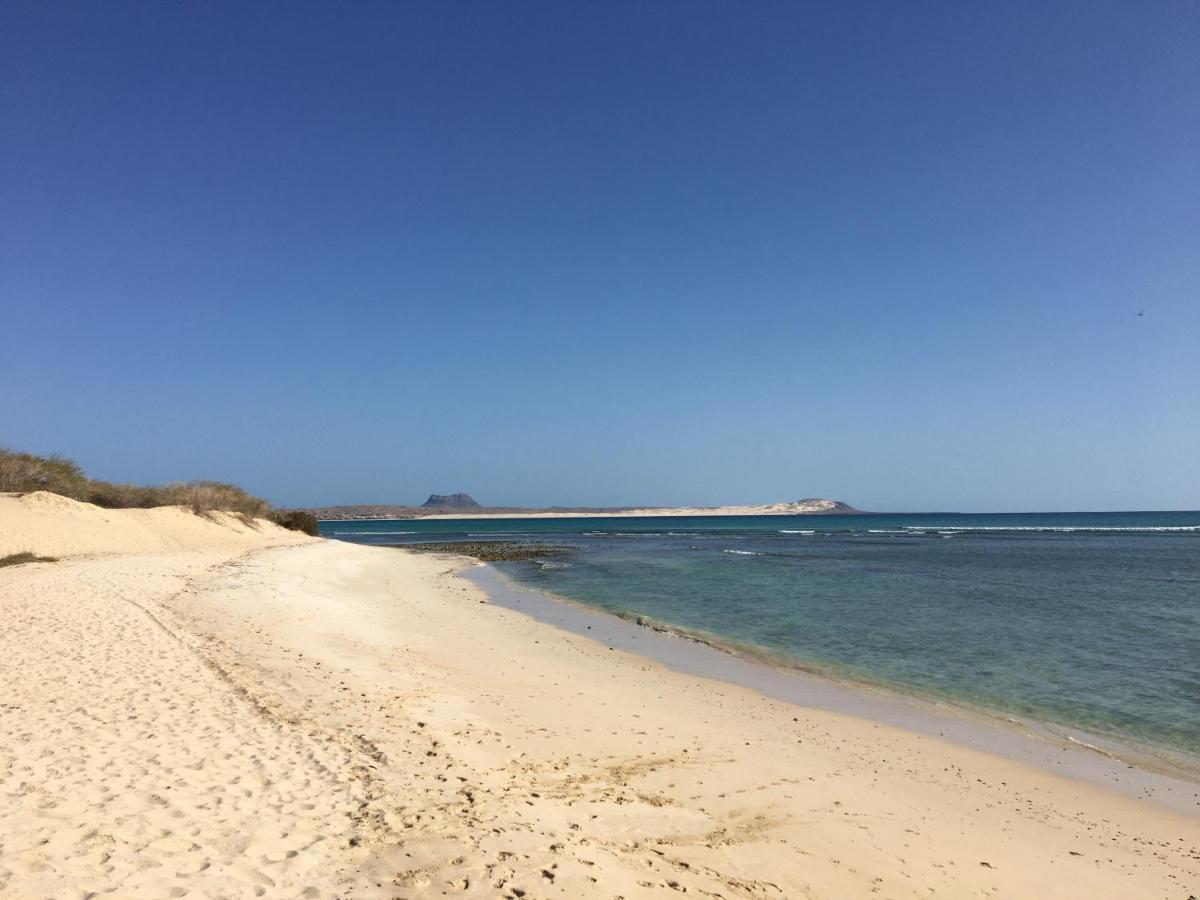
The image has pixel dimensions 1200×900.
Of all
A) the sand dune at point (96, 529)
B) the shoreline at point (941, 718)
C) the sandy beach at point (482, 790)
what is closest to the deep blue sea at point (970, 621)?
the shoreline at point (941, 718)

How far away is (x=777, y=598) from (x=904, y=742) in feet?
48.9

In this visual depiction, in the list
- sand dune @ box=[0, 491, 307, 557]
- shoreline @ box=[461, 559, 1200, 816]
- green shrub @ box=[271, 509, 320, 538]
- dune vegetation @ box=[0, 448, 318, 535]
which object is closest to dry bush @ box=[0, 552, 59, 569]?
sand dune @ box=[0, 491, 307, 557]

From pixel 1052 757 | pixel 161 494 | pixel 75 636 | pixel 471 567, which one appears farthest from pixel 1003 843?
pixel 161 494

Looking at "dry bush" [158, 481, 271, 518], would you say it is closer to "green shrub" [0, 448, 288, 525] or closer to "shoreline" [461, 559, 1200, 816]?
"green shrub" [0, 448, 288, 525]

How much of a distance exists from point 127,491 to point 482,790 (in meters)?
48.8

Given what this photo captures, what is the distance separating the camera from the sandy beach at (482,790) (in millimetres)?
4879

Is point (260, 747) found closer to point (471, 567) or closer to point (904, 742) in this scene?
point (904, 742)

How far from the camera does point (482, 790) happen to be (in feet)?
20.9

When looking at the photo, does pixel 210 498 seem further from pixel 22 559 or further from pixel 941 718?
pixel 941 718

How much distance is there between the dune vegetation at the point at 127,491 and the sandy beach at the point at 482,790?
28.7m

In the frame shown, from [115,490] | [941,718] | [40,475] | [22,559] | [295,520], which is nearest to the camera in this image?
[941,718]

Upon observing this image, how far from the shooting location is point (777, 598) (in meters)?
24.2

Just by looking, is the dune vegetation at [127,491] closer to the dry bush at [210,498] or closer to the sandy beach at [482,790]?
the dry bush at [210,498]

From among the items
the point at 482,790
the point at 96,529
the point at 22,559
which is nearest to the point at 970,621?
the point at 482,790
